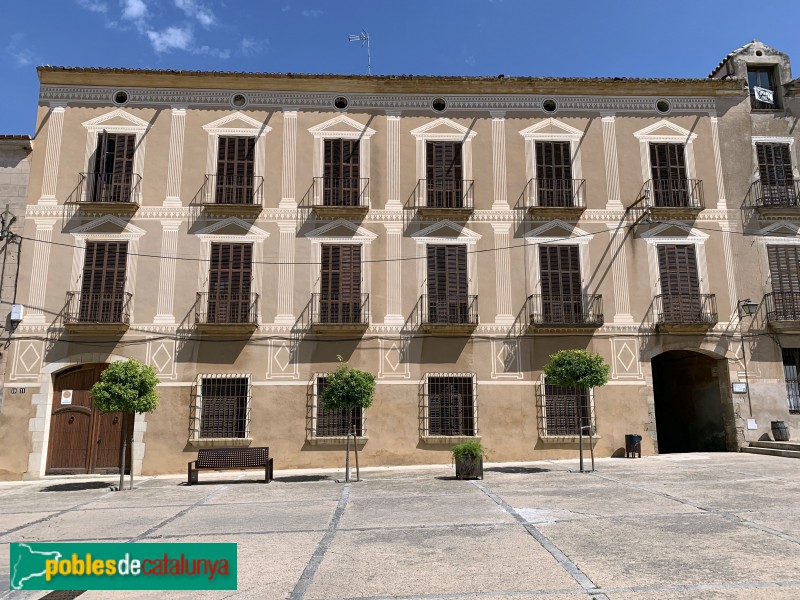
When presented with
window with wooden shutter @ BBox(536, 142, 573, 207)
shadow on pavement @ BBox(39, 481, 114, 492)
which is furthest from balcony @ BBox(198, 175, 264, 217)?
window with wooden shutter @ BBox(536, 142, 573, 207)

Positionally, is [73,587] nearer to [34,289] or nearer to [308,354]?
[308,354]

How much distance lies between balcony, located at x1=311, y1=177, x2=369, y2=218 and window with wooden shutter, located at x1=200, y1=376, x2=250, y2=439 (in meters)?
5.93

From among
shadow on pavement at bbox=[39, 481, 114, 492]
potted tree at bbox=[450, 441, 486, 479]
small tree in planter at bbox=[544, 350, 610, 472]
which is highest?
Result: small tree in planter at bbox=[544, 350, 610, 472]

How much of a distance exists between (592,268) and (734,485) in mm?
8805

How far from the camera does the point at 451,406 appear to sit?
1877 cm

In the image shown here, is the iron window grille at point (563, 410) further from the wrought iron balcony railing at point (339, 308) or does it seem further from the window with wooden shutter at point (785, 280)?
the window with wooden shutter at point (785, 280)

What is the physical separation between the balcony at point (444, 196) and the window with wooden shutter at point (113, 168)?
9.21 metres

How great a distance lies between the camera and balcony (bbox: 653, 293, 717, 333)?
19344mm

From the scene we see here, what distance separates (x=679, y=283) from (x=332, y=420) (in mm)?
11967

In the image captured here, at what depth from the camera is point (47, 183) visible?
19.3 m

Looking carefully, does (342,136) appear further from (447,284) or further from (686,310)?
(686,310)

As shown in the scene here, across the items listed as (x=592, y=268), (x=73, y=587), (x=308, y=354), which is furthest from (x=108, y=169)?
(x=73, y=587)

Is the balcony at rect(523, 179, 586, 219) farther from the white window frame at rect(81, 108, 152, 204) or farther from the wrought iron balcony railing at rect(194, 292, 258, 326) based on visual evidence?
the white window frame at rect(81, 108, 152, 204)

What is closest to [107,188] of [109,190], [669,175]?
[109,190]
